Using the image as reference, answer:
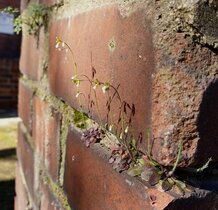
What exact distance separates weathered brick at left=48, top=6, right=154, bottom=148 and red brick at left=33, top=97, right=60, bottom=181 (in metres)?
0.10

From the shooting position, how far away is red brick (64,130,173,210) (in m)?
0.45

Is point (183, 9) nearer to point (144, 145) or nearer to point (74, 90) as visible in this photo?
point (144, 145)

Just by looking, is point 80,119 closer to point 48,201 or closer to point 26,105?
point 48,201

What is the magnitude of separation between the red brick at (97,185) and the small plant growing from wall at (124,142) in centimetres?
1

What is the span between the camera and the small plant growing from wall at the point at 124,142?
1.39 feet

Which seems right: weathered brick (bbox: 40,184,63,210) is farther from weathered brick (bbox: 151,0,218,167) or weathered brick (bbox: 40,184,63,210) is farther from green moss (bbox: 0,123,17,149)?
green moss (bbox: 0,123,17,149)

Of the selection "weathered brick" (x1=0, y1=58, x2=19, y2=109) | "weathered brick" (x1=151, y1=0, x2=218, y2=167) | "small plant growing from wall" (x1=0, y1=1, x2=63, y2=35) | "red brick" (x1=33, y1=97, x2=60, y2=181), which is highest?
"small plant growing from wall" (x1=0, y1=1, x2=63, y2=35)

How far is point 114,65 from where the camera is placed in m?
0.50

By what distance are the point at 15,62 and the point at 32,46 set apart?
5096mm

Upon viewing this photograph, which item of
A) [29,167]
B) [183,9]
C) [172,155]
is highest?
[183,9]

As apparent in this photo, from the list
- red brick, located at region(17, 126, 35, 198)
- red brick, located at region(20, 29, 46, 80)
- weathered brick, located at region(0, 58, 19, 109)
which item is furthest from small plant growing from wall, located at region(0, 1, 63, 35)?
weathered brick, located at region(0, 58, 19, 109)

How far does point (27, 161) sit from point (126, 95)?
738 mm

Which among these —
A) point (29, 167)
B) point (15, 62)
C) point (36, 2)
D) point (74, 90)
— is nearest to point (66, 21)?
point (74, 90)

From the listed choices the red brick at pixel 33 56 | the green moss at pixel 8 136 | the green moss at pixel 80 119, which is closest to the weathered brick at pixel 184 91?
the green moss at pixel 80 119
